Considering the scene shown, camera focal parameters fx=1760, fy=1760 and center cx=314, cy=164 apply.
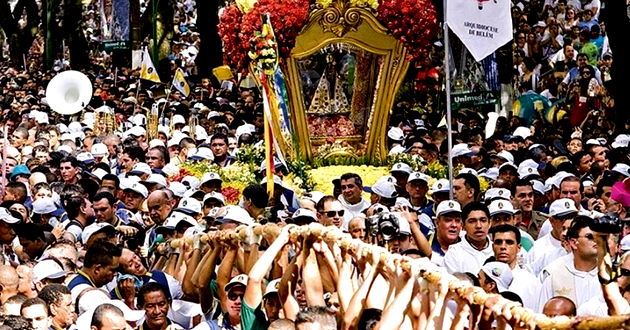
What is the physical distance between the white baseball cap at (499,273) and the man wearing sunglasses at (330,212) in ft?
8.61

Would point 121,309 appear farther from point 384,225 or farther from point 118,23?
point 118,23

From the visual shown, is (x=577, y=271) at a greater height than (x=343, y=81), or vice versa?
(x=343, y=81)

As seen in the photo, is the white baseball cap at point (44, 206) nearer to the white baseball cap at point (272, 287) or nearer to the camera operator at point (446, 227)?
the camera operator at point (446, 227)

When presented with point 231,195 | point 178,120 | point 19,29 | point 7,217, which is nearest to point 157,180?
point 231,195

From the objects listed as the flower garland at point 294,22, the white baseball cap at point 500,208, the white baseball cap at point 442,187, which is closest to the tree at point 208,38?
the flower garland at point 294,22

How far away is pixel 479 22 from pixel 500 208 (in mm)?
2630

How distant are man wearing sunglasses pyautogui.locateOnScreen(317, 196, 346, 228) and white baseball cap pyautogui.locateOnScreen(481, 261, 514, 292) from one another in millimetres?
2624

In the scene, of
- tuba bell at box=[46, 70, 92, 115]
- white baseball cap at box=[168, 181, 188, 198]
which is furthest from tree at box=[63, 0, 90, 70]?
white baseball cap at box=[168, 181, 188, 198]

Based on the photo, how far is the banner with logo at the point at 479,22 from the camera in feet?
50.9

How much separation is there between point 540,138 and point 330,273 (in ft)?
40.2

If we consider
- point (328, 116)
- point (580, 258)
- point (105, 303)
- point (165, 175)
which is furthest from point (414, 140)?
point (105, 303)

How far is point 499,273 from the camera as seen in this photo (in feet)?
37.2

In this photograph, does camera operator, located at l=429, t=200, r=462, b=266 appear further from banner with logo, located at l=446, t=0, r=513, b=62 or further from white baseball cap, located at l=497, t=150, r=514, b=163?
white baseball cap, located at l=497, t=150, r=514, b=163

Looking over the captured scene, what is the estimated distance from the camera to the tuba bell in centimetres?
2642
